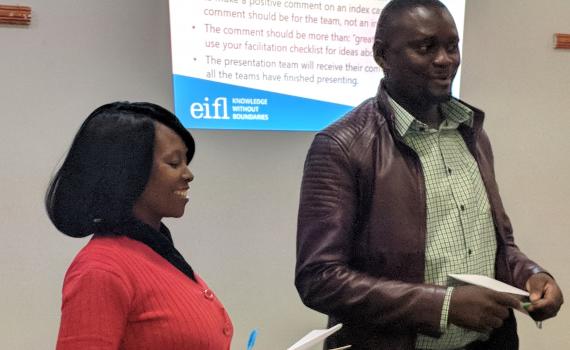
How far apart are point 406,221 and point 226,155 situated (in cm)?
124

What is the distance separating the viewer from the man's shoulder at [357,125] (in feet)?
3.37

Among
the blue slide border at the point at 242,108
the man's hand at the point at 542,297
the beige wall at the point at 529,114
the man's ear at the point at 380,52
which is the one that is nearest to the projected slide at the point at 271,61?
the blue slide border at the point at 242,108

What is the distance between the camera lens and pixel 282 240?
7.18 feet

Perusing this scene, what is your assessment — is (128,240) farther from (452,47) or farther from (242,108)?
(242,108)

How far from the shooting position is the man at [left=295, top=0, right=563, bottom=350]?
0.94m

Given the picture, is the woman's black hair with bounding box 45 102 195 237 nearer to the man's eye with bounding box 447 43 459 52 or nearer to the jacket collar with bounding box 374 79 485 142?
the jacket collar with bounding box 374 79 485 142

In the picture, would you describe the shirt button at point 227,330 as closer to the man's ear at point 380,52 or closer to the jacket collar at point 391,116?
the jacket collar at point 391,116

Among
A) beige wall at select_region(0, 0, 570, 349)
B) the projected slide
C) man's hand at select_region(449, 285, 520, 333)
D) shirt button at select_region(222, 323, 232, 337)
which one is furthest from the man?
beige wall at select_region(0, 0, 570, 349)

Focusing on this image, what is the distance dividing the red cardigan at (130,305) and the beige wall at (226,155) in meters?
1.25

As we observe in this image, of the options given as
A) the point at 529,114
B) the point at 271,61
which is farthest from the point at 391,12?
the point at 529,114

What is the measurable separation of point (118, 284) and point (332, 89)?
1544 mm

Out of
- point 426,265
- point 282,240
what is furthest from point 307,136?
point 426,265

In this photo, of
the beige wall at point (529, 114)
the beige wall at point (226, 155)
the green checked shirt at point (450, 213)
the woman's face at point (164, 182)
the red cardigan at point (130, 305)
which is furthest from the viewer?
the beige wall at point (529, 114)

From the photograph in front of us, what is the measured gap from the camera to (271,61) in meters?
2.02
